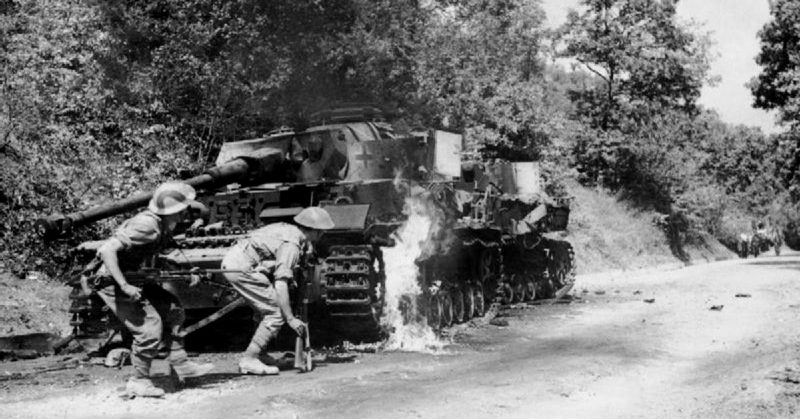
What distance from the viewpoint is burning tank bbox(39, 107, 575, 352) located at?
975 centimetres

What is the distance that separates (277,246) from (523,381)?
8.90ft

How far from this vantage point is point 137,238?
7188mm

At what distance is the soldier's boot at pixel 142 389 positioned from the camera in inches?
273

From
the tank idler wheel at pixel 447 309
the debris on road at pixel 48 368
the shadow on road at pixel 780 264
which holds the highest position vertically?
the shadow on road at pixel 780 264

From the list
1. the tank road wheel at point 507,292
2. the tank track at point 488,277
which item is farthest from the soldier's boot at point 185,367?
the tank road wheel at point 507,292

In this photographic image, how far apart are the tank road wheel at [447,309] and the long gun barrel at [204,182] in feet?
10.1

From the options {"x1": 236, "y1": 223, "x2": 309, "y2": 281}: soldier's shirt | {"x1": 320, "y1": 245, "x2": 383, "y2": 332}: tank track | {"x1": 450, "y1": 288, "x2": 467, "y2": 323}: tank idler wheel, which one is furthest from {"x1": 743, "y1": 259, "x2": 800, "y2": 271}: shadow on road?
{"x1": 236, "y1": 223, "x2": 309, "y2": 281}: soldier's shirt

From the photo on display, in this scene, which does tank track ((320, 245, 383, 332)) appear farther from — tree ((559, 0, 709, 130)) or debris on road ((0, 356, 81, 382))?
tree ((559, 0, 709, 130))

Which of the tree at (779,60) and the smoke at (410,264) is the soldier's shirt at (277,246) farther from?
the tree at (779,60)

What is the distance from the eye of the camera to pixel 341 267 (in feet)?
32.2

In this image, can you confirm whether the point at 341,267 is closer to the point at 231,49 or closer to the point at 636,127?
the point at 231,49

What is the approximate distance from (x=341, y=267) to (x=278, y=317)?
5.66ft

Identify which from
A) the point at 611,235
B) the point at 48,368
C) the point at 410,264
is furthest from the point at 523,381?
the point at 611,235

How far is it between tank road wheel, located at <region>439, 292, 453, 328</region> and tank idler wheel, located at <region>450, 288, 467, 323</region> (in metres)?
0.31
